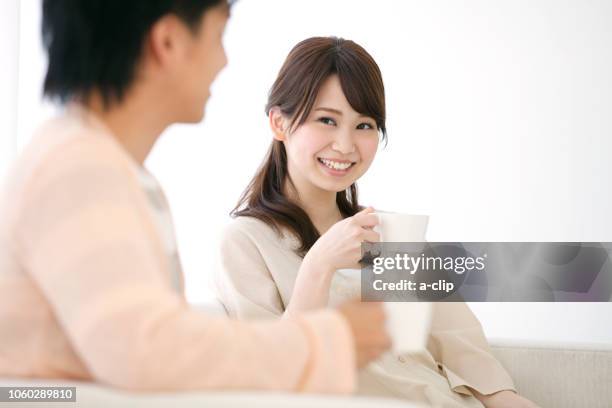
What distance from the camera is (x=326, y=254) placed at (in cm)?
146

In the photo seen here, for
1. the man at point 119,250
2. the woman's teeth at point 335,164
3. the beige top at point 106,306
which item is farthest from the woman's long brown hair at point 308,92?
the beige top at point 106,306

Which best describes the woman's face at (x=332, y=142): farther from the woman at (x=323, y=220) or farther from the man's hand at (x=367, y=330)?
the man's hand at (x=367, y=330)

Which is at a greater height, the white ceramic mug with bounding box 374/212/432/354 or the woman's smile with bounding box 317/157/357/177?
the woman's smile with bounding box 317/157/357/177

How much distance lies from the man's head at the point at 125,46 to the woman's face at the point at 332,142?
2.92ft

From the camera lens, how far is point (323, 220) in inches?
76.8

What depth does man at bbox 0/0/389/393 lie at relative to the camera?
753mm

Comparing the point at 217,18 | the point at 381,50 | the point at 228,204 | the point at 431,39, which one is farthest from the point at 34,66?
the point at 217,18

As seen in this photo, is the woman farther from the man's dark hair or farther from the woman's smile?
the man's dark hair

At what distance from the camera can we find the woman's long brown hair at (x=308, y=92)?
1828 millimetres

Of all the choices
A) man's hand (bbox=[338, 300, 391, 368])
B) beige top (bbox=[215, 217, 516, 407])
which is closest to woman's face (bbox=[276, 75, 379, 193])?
beige top (bbox=[215, 217, 516, 407])

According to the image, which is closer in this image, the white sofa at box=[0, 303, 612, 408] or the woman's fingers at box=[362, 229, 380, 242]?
the woman's fingers at box=[362, 229, 380, 242]

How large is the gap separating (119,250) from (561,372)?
4.68 ft

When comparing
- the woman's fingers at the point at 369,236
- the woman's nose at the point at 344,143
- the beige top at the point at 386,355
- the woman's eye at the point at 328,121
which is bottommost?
the beige top at the point at 386,355

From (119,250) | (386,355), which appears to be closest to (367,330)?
(119,250)
